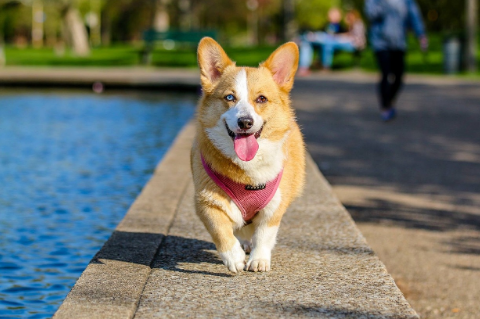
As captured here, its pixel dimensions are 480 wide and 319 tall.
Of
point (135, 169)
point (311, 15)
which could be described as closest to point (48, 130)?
point (135, 169)

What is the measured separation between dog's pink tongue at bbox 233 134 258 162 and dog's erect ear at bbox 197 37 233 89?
16.1 inches

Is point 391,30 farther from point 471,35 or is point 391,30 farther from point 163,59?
point 163,59

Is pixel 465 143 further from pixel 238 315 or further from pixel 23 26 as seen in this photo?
pixel 23 26

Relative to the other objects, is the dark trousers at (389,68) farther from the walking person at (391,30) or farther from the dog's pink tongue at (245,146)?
the dog's pink tongue at (245,146)

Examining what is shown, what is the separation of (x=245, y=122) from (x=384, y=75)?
29.4ft

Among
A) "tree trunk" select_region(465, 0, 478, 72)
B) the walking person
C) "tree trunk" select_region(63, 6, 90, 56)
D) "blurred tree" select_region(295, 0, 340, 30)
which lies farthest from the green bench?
"blurred tree" select_region(295, 0, 340, 30)

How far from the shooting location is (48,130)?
1270 cm

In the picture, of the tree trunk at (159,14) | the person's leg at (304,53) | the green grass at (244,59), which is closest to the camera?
the person's leg at (304,53)

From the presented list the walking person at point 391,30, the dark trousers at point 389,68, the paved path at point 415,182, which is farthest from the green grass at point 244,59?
the walking person at point 391,30

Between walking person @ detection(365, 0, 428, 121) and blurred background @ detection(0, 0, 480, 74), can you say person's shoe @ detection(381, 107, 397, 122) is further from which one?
blurred background @ detection(0, 0, 480, 74)

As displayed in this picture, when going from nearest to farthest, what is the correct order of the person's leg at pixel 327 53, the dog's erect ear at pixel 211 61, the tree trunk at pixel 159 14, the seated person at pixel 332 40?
the dog's erect ear at pixel 211 61, the seated person at pixel 332 40, the person's leg at pixel 327 53, the tree trunk at pixel 159 14

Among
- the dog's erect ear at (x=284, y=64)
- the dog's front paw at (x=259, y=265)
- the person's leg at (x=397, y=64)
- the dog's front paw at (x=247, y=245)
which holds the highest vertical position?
the dog's erect ear at (x=284, y=64)

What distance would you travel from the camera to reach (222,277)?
4098 mm

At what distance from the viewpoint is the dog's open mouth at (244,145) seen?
4.02 metres
